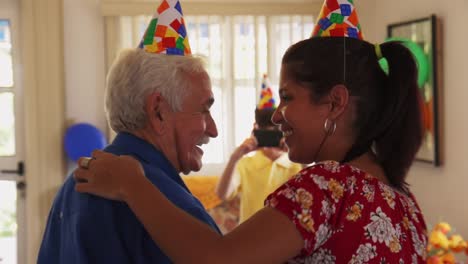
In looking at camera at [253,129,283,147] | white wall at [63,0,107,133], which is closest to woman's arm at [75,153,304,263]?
camera at [253,129,283,147]

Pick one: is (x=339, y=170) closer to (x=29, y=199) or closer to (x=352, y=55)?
(x=352, y=55)

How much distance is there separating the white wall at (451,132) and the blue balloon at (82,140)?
2.17 m

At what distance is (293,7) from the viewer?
5020 millimetres

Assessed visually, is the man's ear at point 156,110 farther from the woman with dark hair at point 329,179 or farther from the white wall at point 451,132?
the white wall at point 451,132

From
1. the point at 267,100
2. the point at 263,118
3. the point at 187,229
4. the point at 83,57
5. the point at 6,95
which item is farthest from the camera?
the point at 83,57

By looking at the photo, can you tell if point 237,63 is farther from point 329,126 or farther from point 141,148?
point 329,126

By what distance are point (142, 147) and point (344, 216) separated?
0.43 meters

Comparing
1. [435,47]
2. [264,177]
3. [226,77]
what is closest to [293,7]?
[226,77]

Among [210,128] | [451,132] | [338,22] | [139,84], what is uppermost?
[338,22]

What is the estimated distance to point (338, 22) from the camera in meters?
1.28

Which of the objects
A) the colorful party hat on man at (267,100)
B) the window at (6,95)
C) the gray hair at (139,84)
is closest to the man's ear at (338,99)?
the gray hair at (139,84)

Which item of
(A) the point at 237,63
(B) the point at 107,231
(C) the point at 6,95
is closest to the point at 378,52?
(B) the point at 107,231

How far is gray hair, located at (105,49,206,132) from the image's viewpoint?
4.16ft

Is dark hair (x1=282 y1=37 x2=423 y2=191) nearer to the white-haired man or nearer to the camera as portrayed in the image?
the white-haired man
